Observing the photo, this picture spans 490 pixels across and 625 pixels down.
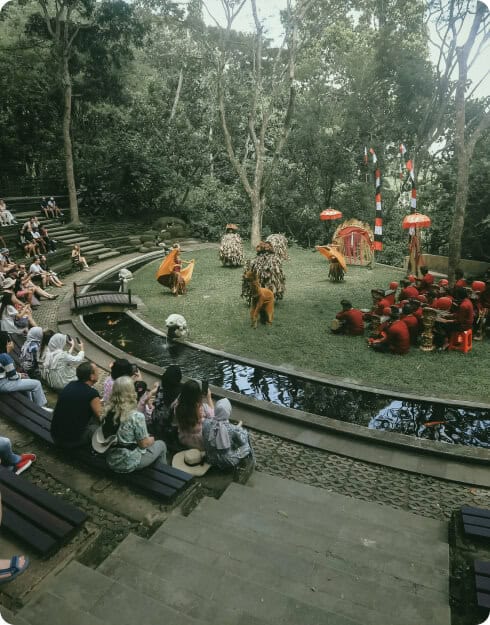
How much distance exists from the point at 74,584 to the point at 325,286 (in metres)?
13.0

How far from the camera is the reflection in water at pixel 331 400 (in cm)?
640

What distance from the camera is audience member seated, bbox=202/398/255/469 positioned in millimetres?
4582

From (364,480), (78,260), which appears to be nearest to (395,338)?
(364,480)

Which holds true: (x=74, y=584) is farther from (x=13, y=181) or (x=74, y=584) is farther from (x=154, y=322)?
(x=13, y=181)

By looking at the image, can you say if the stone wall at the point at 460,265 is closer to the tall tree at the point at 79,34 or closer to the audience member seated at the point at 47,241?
the audience member seated at the point at 47,241

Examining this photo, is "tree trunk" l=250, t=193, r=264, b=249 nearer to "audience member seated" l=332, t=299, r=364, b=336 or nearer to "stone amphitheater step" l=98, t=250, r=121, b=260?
"stone amphitheater step" l=98, t=250, r=121, b=260

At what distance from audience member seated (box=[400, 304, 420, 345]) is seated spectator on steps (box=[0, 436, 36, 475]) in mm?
7397

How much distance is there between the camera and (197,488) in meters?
4.29

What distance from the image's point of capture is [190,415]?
4812mm

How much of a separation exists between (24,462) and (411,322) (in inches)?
297

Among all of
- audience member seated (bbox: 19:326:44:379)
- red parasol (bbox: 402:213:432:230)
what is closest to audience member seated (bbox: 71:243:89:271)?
audience member seated (bbox: 19:326:44:379)

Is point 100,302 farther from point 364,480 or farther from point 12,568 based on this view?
point 12,568

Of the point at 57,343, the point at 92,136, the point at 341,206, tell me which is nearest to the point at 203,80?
the point at 92,136

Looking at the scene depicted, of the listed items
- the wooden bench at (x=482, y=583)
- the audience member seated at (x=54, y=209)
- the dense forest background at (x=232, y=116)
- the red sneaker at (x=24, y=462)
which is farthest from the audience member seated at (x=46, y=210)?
the wooden bench at (x=482, y=583)
